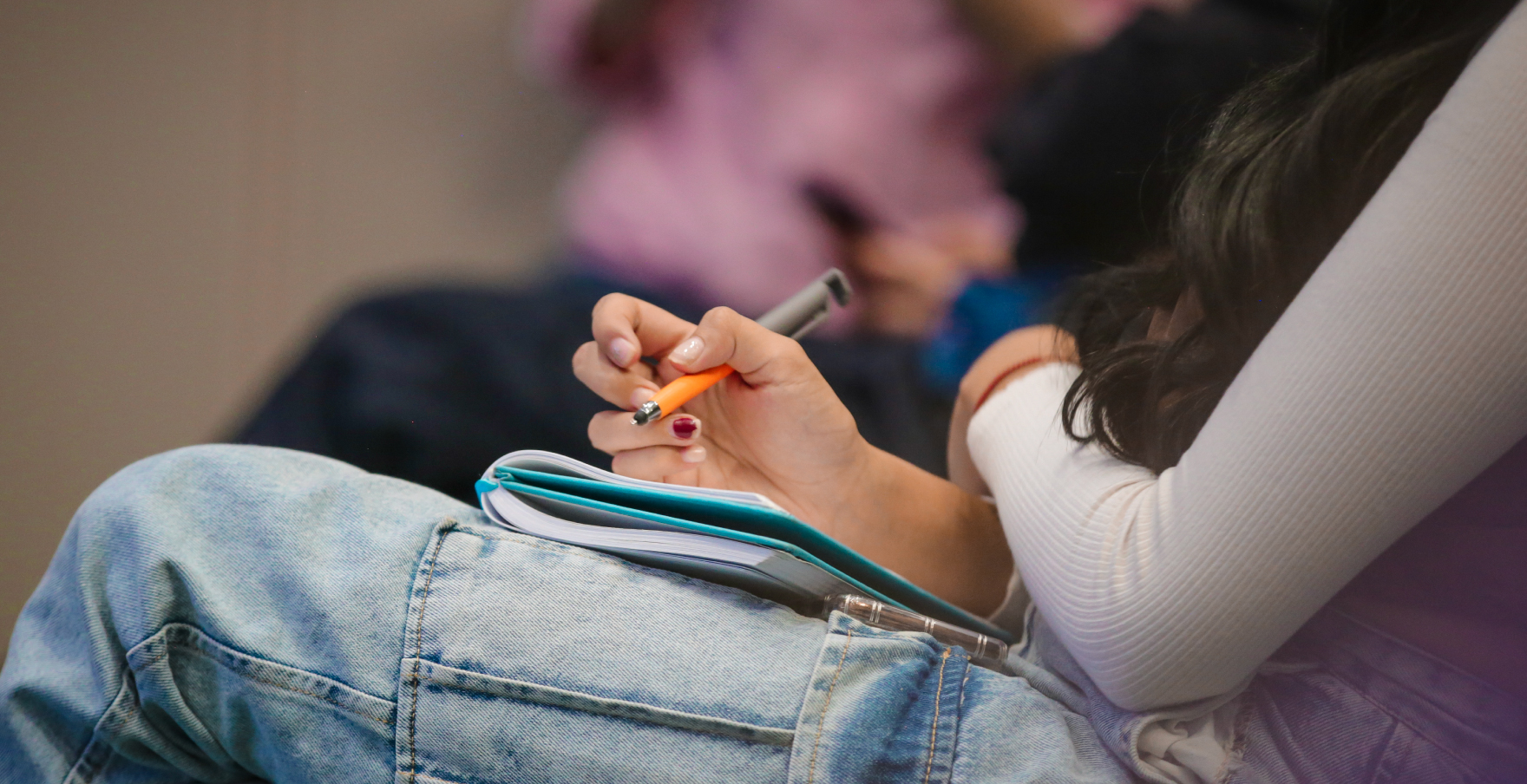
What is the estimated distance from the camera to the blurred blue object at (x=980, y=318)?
22.6 inches

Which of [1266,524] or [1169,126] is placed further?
[1169,126]

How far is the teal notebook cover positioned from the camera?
0.31 m

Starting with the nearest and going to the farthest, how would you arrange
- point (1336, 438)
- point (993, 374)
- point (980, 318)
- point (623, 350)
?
point (1336, 438) < point (623, 350) < point (993, 374) < point (980, 318)

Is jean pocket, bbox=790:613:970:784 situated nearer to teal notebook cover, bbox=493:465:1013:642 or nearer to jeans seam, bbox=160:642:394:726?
teal notebook cover, bbox=493:465:1013:642

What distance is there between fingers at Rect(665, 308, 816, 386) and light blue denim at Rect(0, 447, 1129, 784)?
0.28 ft

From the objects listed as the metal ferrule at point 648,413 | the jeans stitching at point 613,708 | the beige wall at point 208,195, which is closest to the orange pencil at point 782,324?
the metal ferrule at point 648,413

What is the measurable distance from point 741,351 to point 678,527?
8cm

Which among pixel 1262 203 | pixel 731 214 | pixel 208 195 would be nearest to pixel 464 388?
pixel 208 195

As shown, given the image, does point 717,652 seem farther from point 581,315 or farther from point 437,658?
point 581,315

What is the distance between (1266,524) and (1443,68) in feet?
0.46

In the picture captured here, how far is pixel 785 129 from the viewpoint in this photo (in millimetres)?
733

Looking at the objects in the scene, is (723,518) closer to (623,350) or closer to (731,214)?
(623,350)

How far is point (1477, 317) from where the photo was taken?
224 mm

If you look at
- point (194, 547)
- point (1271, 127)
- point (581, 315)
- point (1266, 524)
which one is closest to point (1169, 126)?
point (1271, 127)
